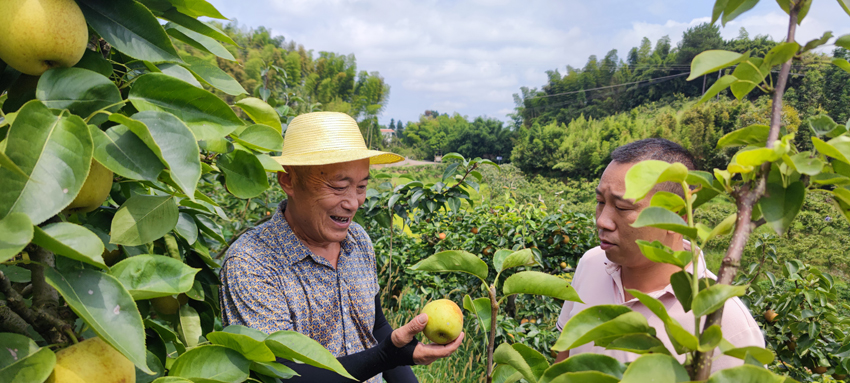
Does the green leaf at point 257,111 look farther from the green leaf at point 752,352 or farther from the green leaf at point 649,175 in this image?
the green leaf at point 752,352

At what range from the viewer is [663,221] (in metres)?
0.42

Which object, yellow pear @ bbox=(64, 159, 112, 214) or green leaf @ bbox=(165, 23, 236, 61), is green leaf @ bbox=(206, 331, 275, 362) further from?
green leaf @ bbox=(165, 23, 236, 61)

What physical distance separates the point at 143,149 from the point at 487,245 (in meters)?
3.41

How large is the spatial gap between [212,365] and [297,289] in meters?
0.85

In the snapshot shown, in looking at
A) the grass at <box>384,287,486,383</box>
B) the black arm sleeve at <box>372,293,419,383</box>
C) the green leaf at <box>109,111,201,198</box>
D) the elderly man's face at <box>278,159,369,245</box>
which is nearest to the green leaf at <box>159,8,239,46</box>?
the green leaf at <box>109,111,201,198</box>

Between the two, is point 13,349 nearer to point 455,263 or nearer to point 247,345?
point 247,345

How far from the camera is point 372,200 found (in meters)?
3.02

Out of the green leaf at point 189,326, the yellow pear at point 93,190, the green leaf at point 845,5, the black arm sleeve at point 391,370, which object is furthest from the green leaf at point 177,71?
the black arm sleeve at point 391,370

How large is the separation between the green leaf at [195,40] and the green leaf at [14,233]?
1.46 feet

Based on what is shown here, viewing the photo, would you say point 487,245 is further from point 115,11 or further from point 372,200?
point 115,11

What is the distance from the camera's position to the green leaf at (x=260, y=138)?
75 centimetres

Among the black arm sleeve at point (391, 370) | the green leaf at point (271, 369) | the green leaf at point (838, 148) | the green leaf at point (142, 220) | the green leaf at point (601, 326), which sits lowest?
the black arm sleeve at point (391, 370)

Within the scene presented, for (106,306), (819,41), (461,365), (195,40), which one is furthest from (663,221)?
(461,365)

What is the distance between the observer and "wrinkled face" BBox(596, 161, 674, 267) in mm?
1203
